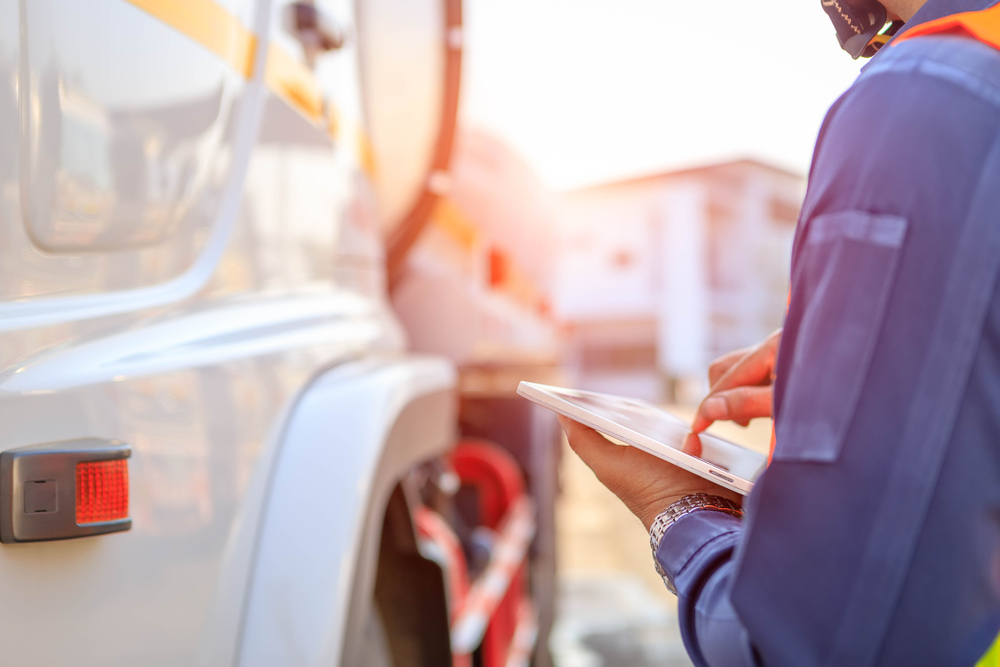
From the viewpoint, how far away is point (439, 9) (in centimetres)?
249

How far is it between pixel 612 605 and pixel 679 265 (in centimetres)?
1878

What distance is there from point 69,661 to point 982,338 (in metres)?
0.98

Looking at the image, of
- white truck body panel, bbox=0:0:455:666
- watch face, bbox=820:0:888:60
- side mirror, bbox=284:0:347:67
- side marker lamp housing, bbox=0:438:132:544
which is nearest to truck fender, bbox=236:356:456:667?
white truck body panel, bbox=0:0:455:666

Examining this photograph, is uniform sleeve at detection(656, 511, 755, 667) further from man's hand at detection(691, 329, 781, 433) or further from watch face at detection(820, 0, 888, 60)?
watch face at detection(820, 0, 888, 60)

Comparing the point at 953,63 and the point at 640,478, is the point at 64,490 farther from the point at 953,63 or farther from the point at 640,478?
the point at 953,63

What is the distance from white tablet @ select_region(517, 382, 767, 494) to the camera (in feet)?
2.68

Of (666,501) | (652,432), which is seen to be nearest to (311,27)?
(652,432)

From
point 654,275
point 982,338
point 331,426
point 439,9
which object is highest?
point 439,9

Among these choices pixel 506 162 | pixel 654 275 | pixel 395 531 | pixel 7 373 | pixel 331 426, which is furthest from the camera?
pixel 654 275

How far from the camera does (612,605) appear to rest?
4.69 m

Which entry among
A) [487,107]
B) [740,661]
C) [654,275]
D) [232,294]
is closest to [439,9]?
[487,107]

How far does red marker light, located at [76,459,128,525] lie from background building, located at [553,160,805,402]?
68.4 feet

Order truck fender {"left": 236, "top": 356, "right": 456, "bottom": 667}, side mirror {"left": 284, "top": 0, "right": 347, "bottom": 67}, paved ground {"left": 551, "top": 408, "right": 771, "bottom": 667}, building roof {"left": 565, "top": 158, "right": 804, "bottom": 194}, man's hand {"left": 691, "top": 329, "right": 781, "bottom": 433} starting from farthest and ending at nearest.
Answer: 1. building roof {"left": 565, "top": 158, "right": 804, "bottom": 194}
2. paved ground {"left": 551, "top": 408, "right": 771, "bottom": 667}
3. side mirror {"left": 284, "top": 0, "right": 347, "bottom": 67}
4. truck fender {"left": 236, "top": 356, "right": 456, "bottom": 667}
5. man's hand {"left": 691, "top": 329, "right": 781, "bottom": 433}

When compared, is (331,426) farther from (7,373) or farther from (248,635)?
(7,373)
